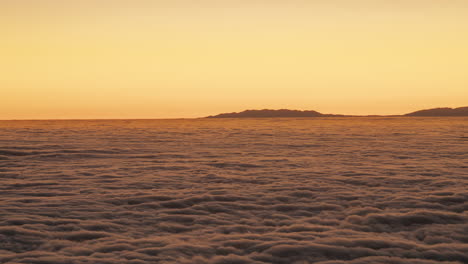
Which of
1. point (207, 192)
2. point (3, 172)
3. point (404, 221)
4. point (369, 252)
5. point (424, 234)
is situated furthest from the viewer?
point (3, 172)

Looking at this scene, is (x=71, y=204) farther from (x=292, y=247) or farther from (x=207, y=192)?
(x=292, y=247)

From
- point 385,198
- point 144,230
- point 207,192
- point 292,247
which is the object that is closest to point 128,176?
point 207,192

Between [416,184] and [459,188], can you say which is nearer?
[459,188]

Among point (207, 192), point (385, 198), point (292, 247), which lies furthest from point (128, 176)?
point (292, 247)

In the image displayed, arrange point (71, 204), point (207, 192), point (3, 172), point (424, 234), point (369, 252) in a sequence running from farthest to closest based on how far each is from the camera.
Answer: point (3, 172), point (207, 192), point (71, 204), point (424, 234), point (369, 252)

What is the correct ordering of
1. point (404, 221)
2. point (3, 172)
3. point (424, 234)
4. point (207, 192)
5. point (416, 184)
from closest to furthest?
point (424, 234) < point (404, 221) < point (207, 192) < point (416, 184) < point (3, 172)

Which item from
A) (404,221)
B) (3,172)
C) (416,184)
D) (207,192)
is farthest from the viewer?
(3,172)

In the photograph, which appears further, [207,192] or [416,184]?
[416,184]

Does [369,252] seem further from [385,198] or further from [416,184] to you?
[416,184]
